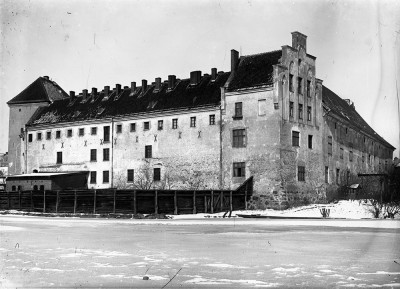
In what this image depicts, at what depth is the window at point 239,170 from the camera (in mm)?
43906

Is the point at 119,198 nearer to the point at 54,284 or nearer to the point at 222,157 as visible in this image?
the point at 222,157

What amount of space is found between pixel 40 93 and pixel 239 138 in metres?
29.2

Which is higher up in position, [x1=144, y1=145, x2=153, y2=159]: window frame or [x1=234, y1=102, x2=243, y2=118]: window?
[x1=234, y1=102, x2=243, y2=118]: window

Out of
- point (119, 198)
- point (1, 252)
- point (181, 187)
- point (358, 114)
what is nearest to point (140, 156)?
point (181, 187)

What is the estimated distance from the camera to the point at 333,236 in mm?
16562

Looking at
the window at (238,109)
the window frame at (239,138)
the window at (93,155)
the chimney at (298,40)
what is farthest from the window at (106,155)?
the chimney at (298,40)

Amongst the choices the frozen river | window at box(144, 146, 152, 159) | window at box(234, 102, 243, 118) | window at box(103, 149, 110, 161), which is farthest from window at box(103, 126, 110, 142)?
the frozen river

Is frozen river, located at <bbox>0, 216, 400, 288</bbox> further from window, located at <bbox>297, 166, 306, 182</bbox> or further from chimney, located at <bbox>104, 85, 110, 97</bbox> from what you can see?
chimney, located at <bbox>104, 85, 110, 97</bbox>

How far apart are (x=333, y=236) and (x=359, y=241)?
1773 millimetres

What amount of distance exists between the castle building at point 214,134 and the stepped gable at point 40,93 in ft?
7.32

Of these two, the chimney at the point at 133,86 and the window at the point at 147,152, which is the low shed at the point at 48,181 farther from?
the chimney at the point at 133,86

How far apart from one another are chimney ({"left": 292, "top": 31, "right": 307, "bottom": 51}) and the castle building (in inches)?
3.8

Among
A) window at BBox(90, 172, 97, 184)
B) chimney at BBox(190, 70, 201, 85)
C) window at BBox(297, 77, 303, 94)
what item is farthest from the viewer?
window at BBox(90, 172, 97, 184)

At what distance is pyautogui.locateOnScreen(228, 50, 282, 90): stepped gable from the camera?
43.8 meters
